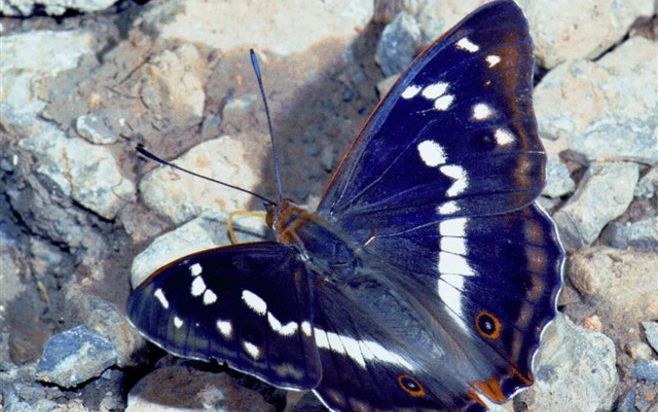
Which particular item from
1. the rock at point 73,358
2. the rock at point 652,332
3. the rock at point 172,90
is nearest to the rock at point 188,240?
the rock at point 73,358

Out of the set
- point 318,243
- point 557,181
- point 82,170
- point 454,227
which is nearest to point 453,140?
point 454,227

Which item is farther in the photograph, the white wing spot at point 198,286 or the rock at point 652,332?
Answer: the rock at point 652,332

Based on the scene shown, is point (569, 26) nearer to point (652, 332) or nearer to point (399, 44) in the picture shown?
point (399, 44)

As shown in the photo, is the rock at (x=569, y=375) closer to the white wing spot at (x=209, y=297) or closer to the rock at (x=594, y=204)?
the rock at (x=594, y=204)

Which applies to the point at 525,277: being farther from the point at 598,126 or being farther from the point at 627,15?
the point at 627,15

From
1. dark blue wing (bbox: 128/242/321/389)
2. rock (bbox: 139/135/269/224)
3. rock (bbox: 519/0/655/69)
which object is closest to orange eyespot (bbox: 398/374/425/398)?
dark blue wing (bbox: 128/242/321/389)

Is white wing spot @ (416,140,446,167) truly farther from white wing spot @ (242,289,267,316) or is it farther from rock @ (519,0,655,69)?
rock @ (519,0,655,69)

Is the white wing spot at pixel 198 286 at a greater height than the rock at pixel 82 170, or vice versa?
the white wing spot at pixel 198 286
